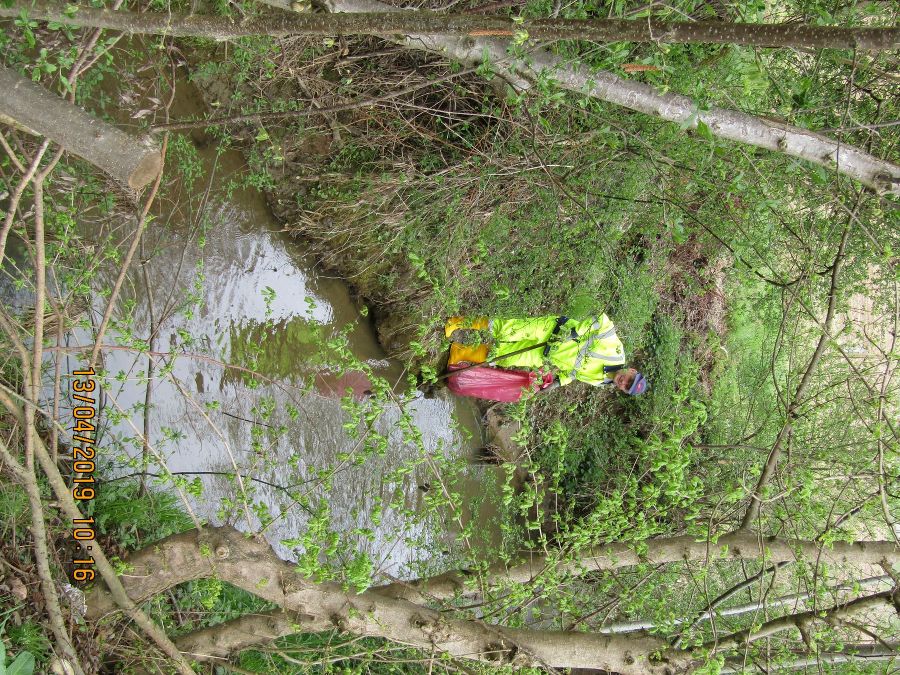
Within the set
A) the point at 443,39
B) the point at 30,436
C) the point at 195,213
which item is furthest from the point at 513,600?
the point at 195,213

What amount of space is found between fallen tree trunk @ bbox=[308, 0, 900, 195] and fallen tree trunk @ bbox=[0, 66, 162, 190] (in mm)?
1610

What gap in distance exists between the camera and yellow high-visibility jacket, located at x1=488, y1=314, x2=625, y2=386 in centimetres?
585

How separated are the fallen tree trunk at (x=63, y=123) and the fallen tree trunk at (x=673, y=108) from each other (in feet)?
5.28

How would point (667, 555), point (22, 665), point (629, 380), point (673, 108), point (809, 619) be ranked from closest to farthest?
1. point (22, 665)
2. point (673, 108)
3. point (809, 619)
4. point (667, 555)
5. point (629, 380)

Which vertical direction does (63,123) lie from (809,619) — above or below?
above

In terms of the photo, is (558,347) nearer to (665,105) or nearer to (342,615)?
(665,105)

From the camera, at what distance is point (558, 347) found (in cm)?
573

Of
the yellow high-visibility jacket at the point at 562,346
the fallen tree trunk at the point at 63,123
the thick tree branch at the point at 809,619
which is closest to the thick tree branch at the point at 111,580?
the fallen tree trunk at the point at 63,123

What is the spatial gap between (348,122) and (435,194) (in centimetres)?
100

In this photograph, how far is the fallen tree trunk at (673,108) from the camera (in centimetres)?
348

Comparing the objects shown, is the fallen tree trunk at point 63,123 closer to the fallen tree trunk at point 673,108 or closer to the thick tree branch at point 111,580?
the thick tree branch at point 111,580

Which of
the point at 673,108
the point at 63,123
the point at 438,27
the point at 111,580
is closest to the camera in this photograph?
the point at 63,123

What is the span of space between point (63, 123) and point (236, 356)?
3.74m

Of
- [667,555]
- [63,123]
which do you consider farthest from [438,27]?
[667,555]
